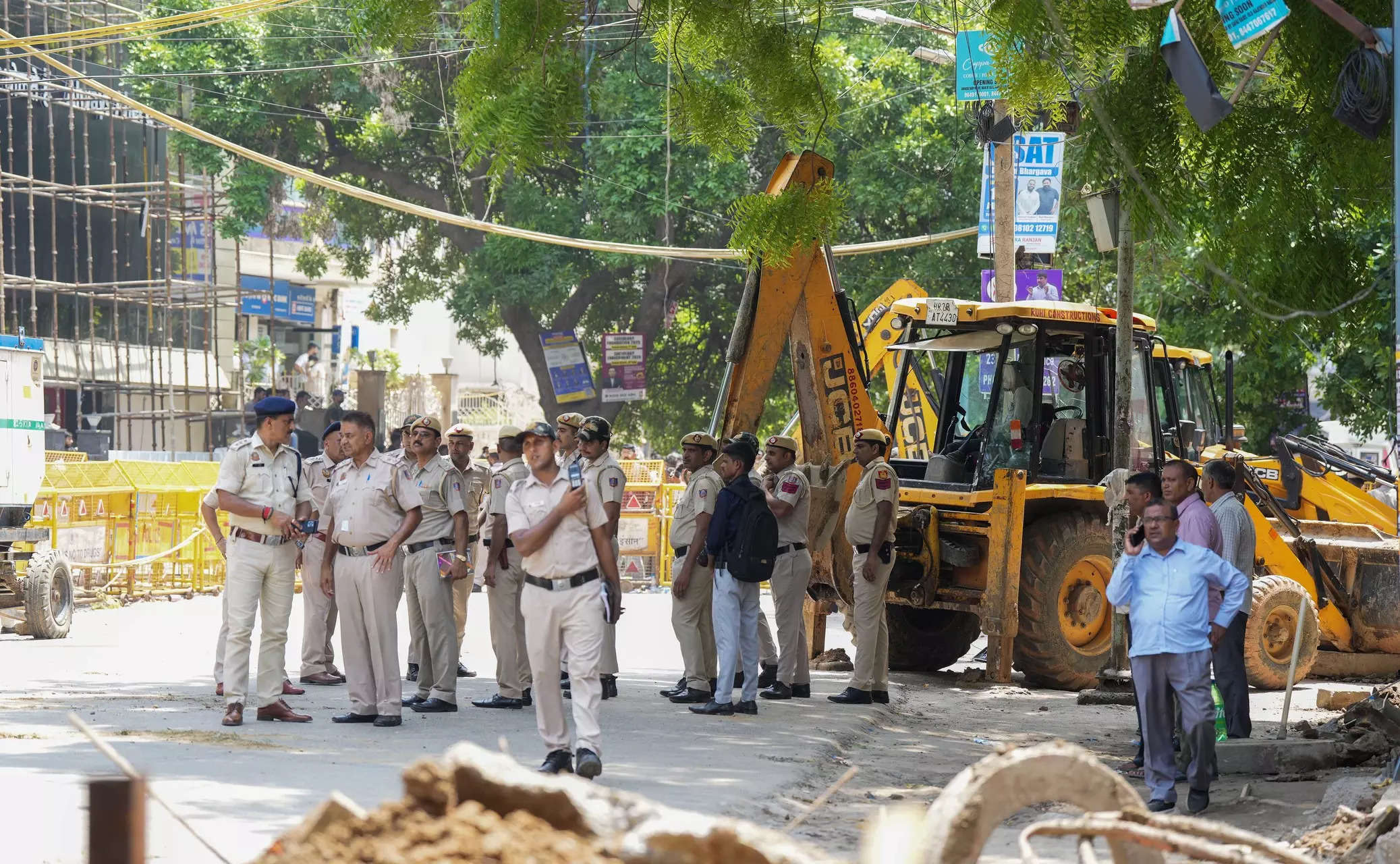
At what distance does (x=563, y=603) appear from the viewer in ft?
28.1

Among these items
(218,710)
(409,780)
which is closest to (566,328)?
(218,710)

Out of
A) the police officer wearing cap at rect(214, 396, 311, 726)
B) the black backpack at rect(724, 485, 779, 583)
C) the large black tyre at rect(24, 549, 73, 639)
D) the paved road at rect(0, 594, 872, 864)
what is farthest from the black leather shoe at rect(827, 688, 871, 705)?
the large black tyre at rect(24, 549, 73, 639)

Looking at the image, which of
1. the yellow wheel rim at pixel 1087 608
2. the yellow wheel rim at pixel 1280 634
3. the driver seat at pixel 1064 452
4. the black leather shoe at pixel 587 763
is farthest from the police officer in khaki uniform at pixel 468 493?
the yellow wheel rim at pixel 1280 634

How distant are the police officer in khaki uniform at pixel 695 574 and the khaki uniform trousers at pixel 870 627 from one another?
1126 mm

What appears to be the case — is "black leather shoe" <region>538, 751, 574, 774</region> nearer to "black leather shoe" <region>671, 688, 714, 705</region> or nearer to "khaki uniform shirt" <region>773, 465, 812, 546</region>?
"black leather shoe" <region>671, 688, 714, 705</region>

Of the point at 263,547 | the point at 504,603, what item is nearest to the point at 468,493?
the point at 504,603

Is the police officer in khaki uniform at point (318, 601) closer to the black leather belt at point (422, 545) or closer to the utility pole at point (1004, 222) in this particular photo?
the black leather belt at point (422, 545)

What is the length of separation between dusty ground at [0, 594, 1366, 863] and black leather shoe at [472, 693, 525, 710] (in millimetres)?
147

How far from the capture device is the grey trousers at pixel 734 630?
1161cm

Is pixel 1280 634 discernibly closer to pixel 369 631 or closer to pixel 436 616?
pixel 436 616

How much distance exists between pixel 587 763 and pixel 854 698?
4532mm

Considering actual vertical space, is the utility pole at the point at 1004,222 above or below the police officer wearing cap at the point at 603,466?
above

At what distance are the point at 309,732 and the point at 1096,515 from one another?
7492 millimetres

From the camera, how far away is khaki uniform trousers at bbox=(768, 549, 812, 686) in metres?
12.5
